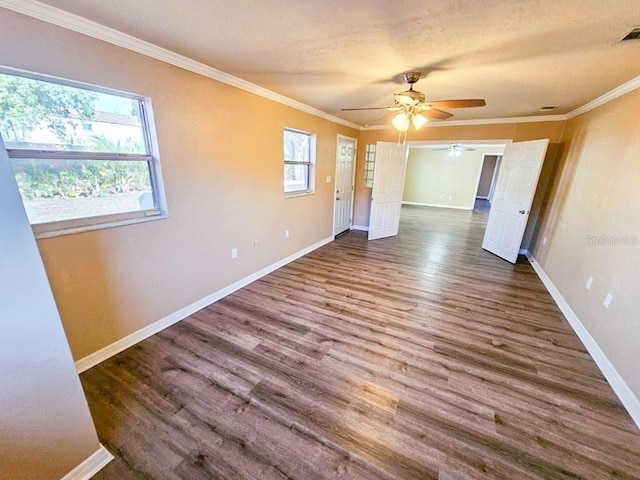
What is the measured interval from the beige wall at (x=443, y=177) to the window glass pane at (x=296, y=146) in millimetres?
6938

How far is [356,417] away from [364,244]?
3880 millimetres

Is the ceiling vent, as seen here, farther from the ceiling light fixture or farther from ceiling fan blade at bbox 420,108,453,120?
the ceiling light fixture

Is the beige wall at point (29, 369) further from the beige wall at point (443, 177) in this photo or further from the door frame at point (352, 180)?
the beige wall at point (443, 177)

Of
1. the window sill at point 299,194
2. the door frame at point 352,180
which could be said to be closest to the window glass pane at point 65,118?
the window sill at point 299,194

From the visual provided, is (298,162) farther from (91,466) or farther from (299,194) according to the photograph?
(91,466)

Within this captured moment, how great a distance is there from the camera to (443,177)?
9.80 meters

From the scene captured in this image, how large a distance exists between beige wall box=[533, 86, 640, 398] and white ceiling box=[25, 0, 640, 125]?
0.57m

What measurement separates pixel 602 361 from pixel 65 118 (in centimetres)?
451

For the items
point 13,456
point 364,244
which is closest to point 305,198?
point 364,244

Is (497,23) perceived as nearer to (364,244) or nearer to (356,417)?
(356,417)

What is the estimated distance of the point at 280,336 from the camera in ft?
8.02

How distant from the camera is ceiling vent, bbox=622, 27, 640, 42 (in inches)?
62.2

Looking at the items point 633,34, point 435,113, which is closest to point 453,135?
point 435,113

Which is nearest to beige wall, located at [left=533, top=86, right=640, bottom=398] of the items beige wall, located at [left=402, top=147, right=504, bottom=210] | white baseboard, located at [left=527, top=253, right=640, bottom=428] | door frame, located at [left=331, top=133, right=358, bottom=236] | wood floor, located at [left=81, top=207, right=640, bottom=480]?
white baseboard, located at [left=527, top=253, right=640, bottom=428]
